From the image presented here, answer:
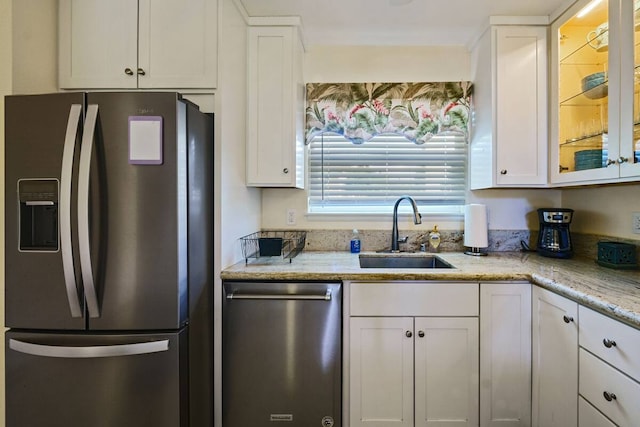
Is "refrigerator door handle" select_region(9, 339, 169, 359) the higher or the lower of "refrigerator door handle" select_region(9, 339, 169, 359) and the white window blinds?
the lower

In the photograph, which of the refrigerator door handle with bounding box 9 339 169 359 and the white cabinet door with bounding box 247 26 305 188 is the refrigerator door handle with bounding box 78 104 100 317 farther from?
the white cabinet door with bounding box 247 26 305 188

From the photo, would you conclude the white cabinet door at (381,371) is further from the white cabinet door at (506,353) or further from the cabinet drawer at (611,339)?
the cabinet drawer at (611,339)

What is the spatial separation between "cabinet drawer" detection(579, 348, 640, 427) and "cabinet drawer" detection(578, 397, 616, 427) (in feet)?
0.07

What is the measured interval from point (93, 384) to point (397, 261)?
68.9 inches

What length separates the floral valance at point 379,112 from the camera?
2.15 m

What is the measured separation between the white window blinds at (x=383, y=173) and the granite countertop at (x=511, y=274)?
50 cm

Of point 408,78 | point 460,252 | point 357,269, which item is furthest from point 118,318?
point 408,78

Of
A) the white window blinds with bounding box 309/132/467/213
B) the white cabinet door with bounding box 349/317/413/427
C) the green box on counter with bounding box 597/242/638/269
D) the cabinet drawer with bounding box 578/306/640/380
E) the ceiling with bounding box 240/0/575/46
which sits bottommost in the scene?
the white cabinet door with bounding box 349/317/413/427

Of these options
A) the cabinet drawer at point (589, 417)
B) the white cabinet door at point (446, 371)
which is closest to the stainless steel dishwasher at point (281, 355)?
the white cabinet door at point (446, 371)

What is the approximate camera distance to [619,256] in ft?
5.24

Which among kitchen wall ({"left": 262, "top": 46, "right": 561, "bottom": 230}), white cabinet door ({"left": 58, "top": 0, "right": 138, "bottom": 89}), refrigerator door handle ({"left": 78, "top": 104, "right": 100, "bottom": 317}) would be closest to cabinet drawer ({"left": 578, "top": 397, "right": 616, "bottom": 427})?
kitchen wall ({"left": 262, "top": 46, "right": 561, "bottom": 230})

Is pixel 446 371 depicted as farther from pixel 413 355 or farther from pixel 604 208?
pixel 604 208

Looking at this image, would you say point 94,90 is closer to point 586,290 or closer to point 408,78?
point 408,78

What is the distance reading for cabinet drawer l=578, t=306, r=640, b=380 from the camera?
0.98m
